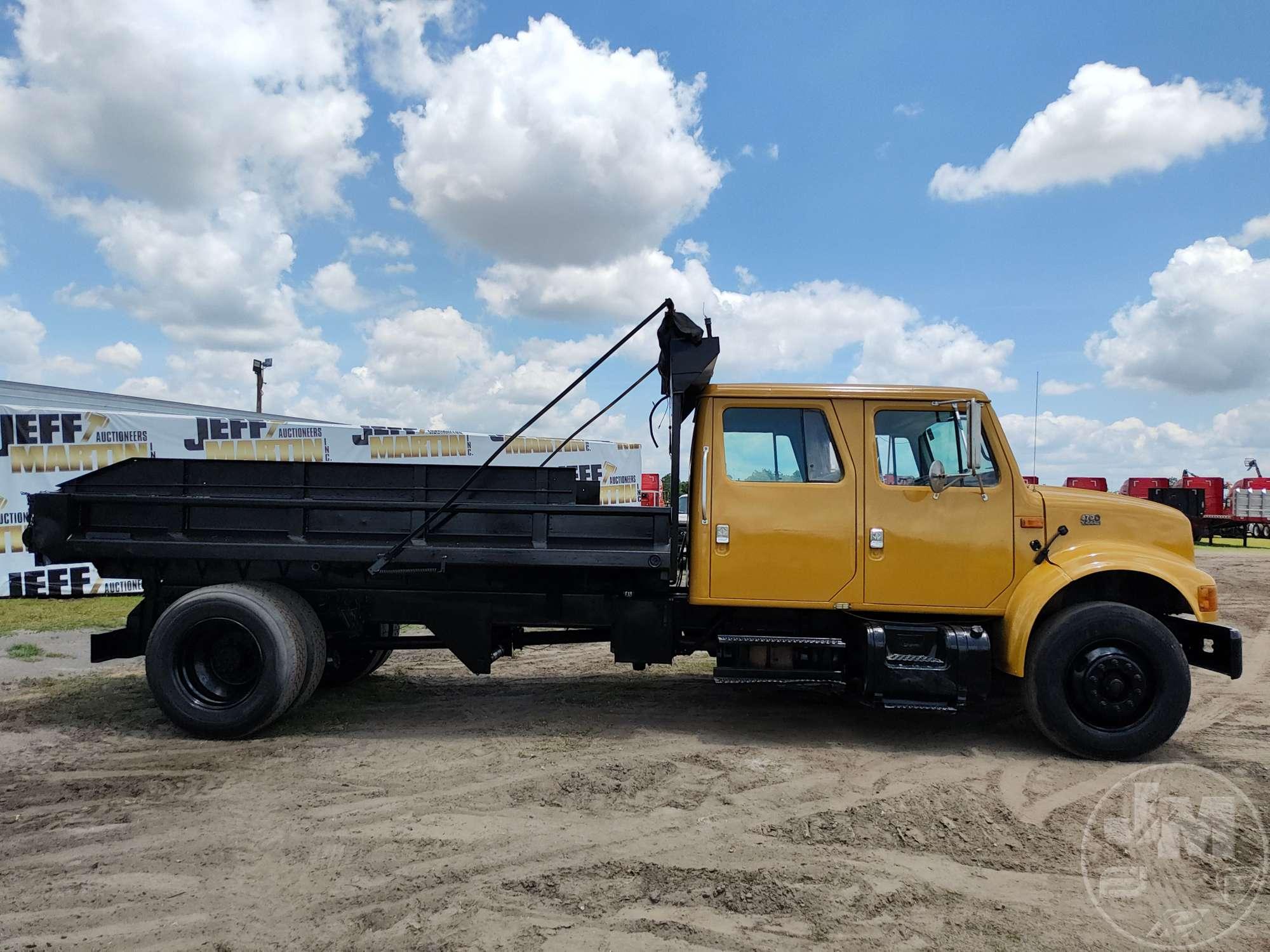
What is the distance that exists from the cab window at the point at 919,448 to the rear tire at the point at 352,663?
13.1ft

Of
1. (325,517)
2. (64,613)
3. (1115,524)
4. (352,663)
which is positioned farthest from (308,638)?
(64,613)

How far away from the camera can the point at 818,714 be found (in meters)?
5.92

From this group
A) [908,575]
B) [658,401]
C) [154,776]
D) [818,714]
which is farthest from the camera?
[818,714]

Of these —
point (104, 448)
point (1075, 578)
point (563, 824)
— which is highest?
point (104, 448)

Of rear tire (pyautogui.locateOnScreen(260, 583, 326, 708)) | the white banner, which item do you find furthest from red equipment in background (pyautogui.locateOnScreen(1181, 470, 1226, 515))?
rear tire (pyautogui.locateOnScreen(260, 583, 326, 708))

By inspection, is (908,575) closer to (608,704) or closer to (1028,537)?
(1028,537)

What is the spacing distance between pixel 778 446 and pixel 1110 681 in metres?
2.48

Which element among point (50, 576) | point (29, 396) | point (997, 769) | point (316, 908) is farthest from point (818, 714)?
point (29, 396)

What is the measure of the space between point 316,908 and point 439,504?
2.63 meters

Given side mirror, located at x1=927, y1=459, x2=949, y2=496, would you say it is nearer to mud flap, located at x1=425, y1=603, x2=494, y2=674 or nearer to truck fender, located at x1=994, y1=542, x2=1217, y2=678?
truck fender, located at x1=994, y1=542, x2=1217, y2=678

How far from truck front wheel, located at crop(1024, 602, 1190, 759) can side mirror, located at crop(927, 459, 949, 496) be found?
1089 mm

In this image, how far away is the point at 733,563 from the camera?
16.8ft

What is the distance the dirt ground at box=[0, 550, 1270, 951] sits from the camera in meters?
3.07

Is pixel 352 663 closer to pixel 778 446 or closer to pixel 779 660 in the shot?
pixel 779 660
